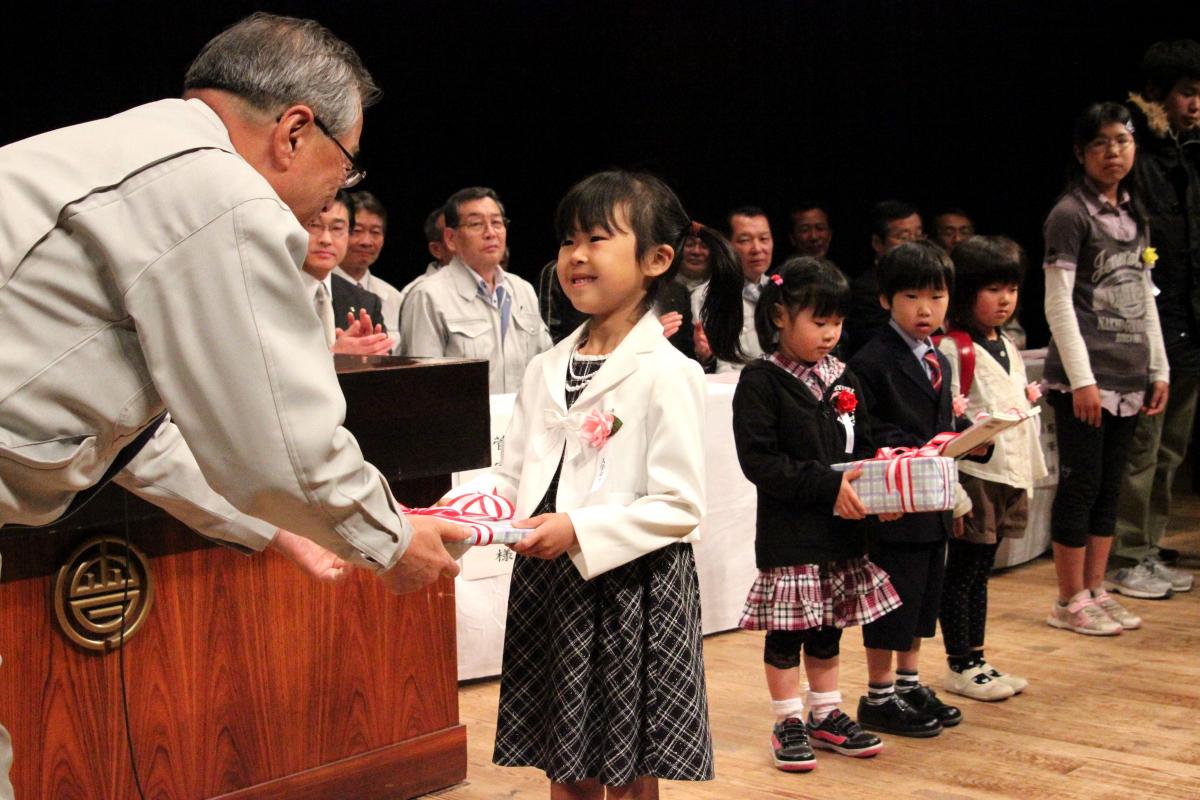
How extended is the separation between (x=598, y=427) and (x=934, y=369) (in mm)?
1270

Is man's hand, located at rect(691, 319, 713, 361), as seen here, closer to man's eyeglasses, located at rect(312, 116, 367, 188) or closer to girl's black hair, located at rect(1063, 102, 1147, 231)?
girl's black hair, located at rect(1063, 102, 1147, 231)

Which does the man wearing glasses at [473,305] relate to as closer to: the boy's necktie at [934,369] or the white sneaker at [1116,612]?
the boy's necktie at [934,369]

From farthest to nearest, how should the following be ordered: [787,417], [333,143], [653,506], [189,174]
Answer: [787,417] → [653,506] → [333,143] → [189,174]

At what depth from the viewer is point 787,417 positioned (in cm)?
283

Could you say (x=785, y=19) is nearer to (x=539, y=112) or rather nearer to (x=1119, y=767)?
(x=539, y=112)

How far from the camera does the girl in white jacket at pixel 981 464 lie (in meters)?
3.36

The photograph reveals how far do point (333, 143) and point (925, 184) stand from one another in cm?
558

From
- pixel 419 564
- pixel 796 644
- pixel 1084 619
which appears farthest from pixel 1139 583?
pixel 419 564

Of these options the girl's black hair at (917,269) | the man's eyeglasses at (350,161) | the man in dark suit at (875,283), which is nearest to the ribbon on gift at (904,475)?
the girl's black hair at (917,269)

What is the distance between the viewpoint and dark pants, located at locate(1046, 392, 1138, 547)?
13.0ft

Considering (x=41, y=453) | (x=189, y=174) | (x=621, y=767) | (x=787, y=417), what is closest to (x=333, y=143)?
(x=189, y=174)

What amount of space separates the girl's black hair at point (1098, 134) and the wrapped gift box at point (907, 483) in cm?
172

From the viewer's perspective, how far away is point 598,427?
2.16 meters

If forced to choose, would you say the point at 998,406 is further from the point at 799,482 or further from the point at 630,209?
the point at 630,209
